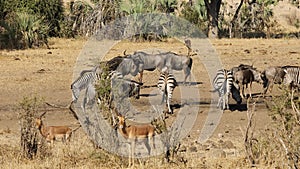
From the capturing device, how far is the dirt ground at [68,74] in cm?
1423

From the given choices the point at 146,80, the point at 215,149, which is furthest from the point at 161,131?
the point at 146,80

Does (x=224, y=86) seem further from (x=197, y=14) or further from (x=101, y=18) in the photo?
(x=197, y=14)

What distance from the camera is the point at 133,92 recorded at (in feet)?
51.8

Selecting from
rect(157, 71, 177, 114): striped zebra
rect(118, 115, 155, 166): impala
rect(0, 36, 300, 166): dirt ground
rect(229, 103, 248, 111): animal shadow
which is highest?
rect(118, 115, 155, 166): impala

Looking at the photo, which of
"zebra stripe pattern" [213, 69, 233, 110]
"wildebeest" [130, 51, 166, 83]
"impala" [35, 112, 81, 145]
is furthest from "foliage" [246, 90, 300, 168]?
"wildebeest" [130, 51, 166, 83]

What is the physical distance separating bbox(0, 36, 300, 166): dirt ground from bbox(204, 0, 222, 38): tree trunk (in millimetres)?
4108

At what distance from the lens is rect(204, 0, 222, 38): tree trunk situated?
131 ft

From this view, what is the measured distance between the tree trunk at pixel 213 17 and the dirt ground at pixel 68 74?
4108 millimetres

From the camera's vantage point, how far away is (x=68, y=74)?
22219mm

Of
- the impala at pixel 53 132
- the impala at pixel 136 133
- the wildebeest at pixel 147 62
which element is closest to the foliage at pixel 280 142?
the impala at pixel 136 133

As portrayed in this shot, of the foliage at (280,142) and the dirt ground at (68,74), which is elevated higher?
the foliage at (280,142)

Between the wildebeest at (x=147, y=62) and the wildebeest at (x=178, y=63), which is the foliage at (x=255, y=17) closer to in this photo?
the wildebeest at (x=178, y=63)

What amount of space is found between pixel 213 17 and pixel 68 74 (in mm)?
19377

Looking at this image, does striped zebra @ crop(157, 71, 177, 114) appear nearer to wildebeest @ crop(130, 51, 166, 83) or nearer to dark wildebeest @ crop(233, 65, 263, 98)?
dark wildebeest @ crop(233, 65, 263, 98)
